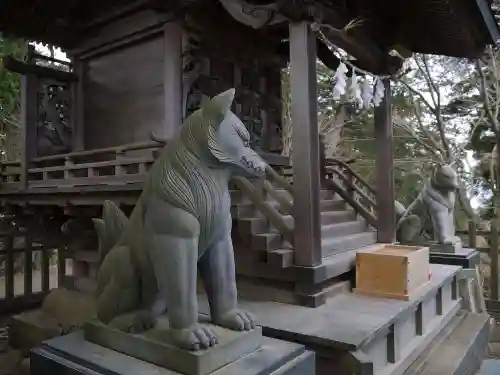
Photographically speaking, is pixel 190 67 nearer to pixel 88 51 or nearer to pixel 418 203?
pixel 88 51

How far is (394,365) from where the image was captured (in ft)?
10.6

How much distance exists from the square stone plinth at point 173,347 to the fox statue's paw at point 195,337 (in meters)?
0.02

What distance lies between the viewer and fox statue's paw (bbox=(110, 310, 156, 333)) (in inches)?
87.2

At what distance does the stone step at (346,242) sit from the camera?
4.19m

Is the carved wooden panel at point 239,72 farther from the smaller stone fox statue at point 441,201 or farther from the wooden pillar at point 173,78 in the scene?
the smaller stone fox statue at point 441,201

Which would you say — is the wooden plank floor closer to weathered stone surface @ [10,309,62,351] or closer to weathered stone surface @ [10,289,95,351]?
weathered stone surface @ [10,289,95,351]

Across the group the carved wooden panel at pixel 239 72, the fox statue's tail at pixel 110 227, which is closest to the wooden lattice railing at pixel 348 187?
the carved wooden panel at pixel 239 72

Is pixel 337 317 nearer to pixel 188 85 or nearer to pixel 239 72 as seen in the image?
pixel 188 85

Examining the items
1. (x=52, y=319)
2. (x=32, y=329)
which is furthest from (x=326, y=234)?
(x=32, y=329)

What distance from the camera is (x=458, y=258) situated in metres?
5.11

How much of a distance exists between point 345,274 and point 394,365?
109 centimetres

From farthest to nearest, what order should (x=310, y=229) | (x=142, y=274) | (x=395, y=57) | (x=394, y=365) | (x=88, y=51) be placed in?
(x=88, y=51)
(x=395, y=57)
(x=310, y=229)
(x=394, y=365)
(x=142, y=274)

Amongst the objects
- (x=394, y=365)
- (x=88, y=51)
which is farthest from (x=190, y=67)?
(x=394, y=365)

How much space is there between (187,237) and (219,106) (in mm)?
622
